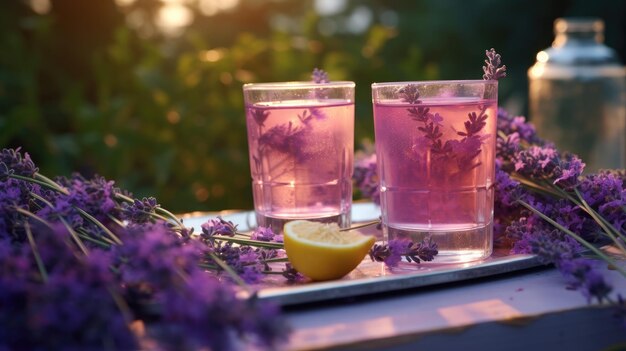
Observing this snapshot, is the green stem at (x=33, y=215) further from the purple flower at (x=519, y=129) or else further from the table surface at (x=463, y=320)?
the purple flower at (x=519, y=129)

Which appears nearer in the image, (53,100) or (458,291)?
(458,291)

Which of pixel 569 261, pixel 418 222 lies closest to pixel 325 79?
pixel 418 222

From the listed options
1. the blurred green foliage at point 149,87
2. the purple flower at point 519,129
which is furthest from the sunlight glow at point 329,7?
the purple flower at point 519,129

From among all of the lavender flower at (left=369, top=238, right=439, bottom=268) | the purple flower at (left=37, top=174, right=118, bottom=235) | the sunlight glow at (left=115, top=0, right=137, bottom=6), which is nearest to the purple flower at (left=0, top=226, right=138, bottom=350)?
the purple flower at (left=37, top=174, right=118, bottom=235)

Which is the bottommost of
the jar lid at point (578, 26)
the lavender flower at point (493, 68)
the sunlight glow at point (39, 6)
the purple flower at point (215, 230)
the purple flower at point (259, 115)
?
the purple flower at point (215, 230)

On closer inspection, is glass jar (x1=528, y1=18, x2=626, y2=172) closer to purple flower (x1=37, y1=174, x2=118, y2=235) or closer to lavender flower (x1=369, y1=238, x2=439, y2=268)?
lavender flower (x1=369, y1=238, x2=439, y2=268)

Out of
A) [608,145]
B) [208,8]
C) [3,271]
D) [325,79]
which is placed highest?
[208,8]

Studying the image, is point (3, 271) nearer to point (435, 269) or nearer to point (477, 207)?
point (435, 269)

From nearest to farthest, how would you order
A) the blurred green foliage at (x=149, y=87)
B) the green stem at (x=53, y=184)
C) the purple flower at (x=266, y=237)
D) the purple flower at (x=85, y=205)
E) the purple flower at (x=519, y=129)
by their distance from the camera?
the purple flower at (x=85, y=205) → the green stem at (x=53, y=184) → the purple flower at (x=266, y=237) → the purple flower at (x=519, y=129) → the blurred green foliage at (x=149, y=87)

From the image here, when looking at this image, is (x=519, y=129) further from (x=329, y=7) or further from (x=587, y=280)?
(x=329, y=7)
